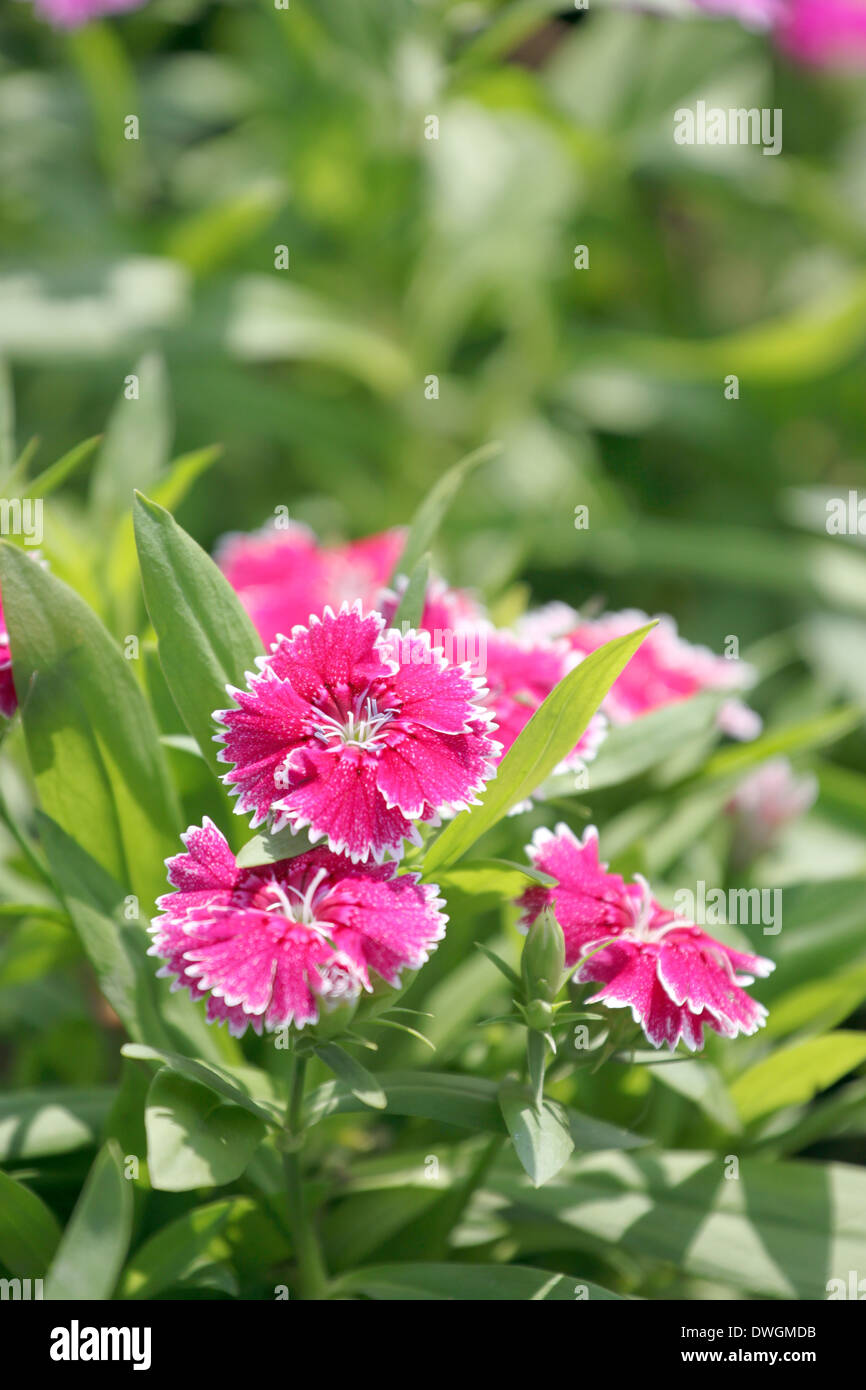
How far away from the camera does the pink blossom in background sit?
1.27m

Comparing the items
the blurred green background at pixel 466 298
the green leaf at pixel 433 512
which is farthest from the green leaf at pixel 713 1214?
the blurred green background at pixel 466 298

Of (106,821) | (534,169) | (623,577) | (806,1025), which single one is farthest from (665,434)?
(106,821)

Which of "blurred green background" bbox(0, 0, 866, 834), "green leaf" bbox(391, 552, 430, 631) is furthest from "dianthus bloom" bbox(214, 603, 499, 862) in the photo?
"blurred green background" bbox(0, 0, 866, 834)

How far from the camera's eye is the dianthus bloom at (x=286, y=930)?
0.72 meters

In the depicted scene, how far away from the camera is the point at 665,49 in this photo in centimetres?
227

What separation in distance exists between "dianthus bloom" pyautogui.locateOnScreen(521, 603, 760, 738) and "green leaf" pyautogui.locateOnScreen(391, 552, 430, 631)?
7.0 inches

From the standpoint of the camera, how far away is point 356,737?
801mm

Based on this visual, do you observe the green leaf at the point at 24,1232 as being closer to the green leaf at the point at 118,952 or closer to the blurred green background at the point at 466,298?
the green leaf at the point at 118,952

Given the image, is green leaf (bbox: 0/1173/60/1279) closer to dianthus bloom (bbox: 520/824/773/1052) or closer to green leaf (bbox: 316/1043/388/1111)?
green leaf (bbox: 316/1043/388/1111)

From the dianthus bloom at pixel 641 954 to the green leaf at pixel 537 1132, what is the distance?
0.09 metres

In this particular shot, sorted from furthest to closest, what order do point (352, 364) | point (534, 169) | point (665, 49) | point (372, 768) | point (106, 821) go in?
point (665, 49) < point (534, 169) < point (352, 364) < point (106, 821) < point (372, 768)
